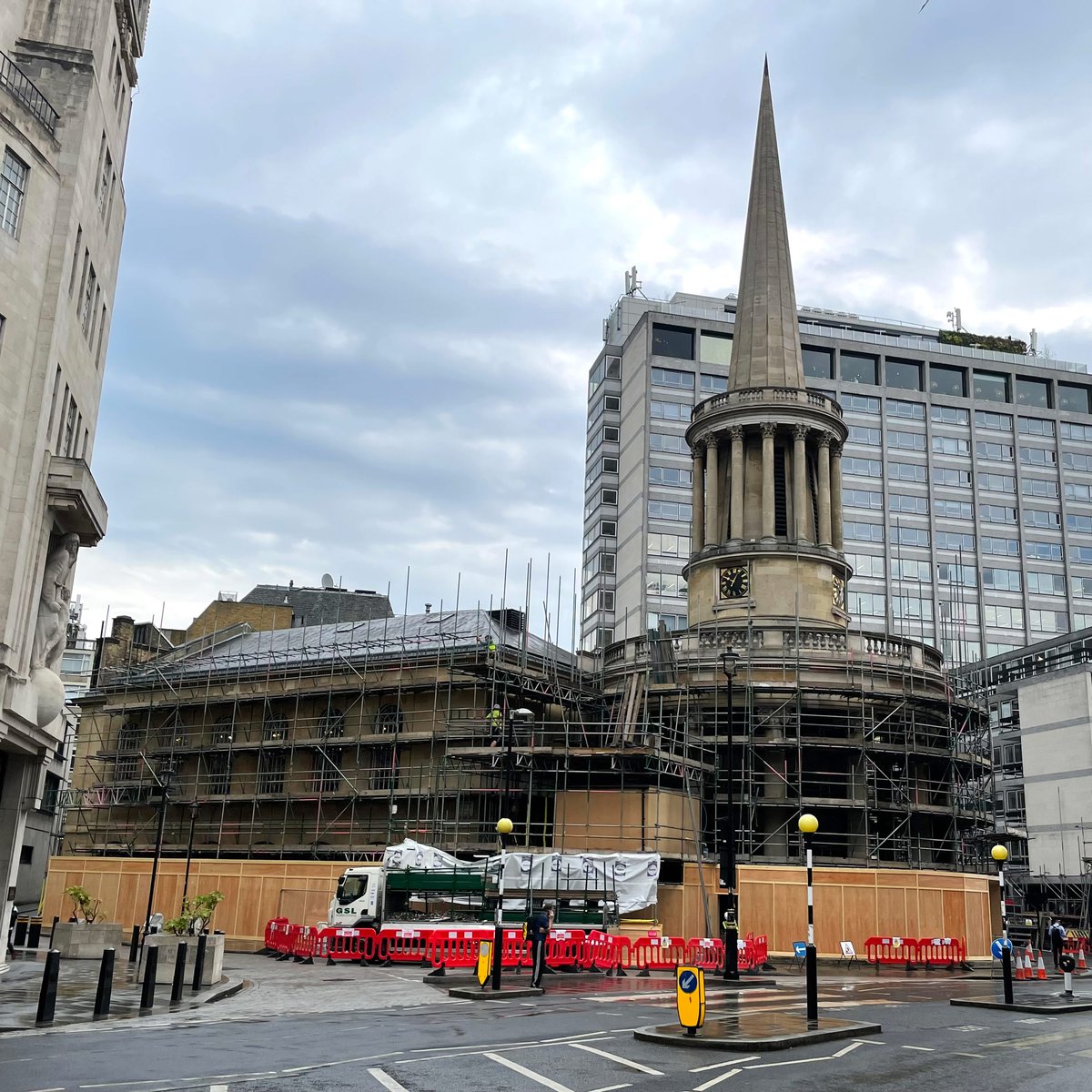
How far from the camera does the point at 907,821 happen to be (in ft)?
139

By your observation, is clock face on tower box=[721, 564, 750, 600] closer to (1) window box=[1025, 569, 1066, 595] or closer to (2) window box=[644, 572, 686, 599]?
(2) window box=[644, 572, 686, 599]

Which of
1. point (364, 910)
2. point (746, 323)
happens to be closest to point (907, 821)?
point (364, 910)

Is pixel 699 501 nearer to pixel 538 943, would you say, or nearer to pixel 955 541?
pixel 538 943

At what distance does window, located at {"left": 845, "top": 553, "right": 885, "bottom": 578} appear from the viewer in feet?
315

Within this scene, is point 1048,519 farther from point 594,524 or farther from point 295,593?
point 295,593

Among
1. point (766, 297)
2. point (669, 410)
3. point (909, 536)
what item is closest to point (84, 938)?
point (766, 297)

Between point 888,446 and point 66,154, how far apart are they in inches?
3122

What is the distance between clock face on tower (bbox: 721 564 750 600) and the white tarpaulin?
1571cm

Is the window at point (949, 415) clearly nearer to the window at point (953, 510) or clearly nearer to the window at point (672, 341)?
the window at point (953, 510)

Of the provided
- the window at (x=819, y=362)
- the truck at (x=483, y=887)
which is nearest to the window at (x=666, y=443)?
the window at (x=819, y=362)

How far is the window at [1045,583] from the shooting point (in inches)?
3893

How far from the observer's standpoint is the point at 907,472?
10031cm

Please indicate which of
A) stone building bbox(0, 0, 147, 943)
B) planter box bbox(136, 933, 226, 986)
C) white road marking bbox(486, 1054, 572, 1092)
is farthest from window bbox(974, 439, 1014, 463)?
white road marking bbox(486, 1054, 572, 1092)

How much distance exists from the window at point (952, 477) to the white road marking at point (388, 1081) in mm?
94038
